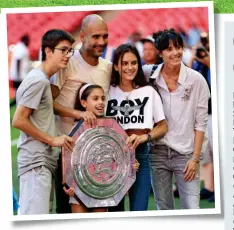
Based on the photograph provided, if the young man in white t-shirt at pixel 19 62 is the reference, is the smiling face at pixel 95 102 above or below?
below

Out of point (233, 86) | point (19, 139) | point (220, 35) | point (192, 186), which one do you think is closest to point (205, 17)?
point (220, 35)

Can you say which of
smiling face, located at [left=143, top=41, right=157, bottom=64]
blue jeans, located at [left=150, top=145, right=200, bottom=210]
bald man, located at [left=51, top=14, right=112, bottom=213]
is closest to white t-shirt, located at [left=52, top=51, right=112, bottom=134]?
bald man, located at [left=51, top=14, right=112, bottom=213]

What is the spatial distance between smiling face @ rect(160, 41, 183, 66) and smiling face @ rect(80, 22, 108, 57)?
14 centimetres

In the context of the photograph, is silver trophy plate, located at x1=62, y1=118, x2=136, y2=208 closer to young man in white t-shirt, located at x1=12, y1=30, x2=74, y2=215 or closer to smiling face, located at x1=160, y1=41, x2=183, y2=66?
young man in white t-shirt, located at x1=12, y1=30, x2=74, y2=215

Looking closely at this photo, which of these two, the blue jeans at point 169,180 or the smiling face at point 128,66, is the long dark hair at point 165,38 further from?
the blue jeans at point 169,180

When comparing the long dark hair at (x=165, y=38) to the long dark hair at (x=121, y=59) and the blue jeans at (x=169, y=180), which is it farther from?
the blue jeans at (x=169, y=180)

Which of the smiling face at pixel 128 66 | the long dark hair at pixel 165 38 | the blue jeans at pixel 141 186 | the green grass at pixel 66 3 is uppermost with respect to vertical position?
the green grass at pixel 66 3

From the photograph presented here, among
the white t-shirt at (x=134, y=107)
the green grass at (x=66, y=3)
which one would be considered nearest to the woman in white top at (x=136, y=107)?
the white t-shirt at (x=134, y=107)

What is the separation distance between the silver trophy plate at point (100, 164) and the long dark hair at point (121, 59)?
0.32ft

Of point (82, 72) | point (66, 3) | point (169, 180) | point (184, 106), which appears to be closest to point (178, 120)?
point (184, 106)

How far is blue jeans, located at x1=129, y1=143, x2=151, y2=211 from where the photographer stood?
50.0 inches

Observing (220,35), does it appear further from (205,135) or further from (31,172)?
(31,172)

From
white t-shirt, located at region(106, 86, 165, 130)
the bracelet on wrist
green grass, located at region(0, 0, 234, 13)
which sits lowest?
the bracelet on wrist

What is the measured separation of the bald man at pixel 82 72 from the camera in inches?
49.1
